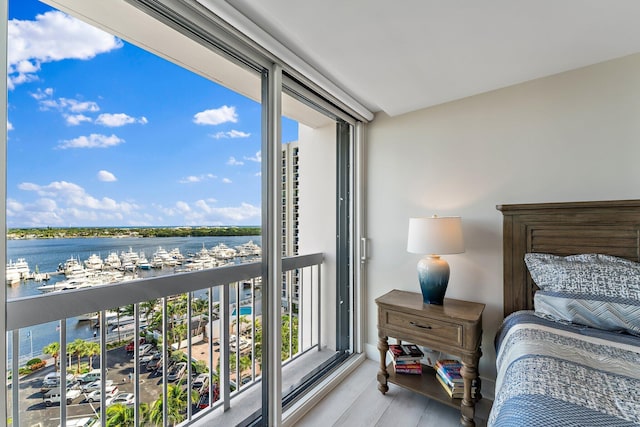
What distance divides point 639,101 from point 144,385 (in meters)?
3.27

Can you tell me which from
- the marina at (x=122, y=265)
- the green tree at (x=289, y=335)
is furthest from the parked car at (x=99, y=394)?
the green tree at (x=289, y=335)

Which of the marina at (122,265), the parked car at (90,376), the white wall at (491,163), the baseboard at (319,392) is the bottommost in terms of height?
the baseboard at (319,392)

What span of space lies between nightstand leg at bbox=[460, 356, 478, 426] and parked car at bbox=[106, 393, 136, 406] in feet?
6.27

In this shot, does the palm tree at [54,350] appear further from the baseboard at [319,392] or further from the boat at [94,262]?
the baseboard at [319,392]

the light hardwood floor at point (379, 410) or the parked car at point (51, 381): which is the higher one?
the parked car at point (51, 381)

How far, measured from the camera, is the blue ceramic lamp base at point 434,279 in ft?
6.29

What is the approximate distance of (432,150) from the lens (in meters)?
2.26

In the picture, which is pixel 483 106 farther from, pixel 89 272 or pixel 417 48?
pixel 89 272

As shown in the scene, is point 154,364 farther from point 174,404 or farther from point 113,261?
point 113,261

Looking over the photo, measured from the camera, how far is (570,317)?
1405 millimetres

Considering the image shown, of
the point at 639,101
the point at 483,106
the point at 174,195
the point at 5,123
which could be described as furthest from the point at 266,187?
the point at 639,101

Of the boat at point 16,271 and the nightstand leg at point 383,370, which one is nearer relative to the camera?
the boat at point 16,271

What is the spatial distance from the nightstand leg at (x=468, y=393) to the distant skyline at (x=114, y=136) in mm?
1575

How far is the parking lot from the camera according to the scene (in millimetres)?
1104
